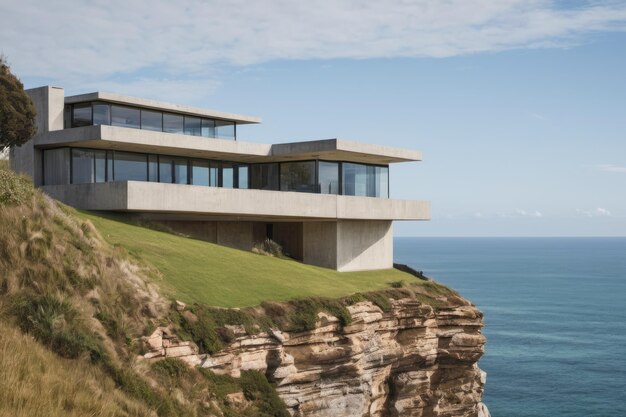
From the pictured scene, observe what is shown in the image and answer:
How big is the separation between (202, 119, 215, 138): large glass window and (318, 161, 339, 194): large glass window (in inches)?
259

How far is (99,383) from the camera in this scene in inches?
733

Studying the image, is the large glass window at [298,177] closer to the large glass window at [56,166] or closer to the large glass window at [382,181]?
the large glass window at [382,181]

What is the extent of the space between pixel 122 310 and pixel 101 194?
1379cm

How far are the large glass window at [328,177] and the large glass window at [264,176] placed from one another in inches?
118

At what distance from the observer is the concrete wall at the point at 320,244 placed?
44.7m

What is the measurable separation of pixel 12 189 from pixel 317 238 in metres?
22.9

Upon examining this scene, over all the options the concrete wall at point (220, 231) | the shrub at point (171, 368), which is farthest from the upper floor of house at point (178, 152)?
the shrub at point (171, 368)

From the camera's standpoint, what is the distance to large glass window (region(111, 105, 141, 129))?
1610 inches

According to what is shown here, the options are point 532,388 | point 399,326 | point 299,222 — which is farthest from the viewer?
point 532,388

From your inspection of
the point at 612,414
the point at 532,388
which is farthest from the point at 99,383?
the point at 532,388

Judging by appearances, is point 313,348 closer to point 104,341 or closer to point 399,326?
point 399,326

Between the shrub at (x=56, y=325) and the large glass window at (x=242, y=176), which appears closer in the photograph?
the shrub at (x=56, y=325)

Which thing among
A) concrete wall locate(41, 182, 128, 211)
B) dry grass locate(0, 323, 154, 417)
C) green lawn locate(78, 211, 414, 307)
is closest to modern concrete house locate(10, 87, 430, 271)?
concrete wall locate(41, 182, 128, 211)

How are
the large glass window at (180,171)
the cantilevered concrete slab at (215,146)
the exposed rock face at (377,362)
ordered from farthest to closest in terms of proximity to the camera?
1. the large glass window at (180,171)
2. the cantilevered concrete slab at (215,146)
3. the exposed rock face at (377,362)
